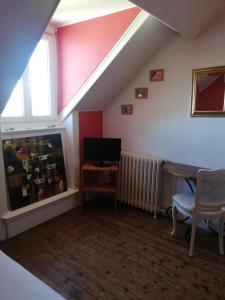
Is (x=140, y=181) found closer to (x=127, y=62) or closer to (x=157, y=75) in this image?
(x=157, y=75)

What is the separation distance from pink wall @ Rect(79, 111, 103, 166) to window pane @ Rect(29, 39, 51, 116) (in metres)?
0.48

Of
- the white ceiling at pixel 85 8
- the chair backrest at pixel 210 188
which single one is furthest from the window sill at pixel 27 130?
the chair backrest at pixel 210 188

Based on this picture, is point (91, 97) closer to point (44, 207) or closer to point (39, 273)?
point (44, 207)

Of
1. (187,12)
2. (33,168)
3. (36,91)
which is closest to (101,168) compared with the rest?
(33,168)

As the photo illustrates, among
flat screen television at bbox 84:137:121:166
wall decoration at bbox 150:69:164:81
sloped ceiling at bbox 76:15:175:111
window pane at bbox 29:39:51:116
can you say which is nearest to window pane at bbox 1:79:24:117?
window pane at bbox 29:39:51:116

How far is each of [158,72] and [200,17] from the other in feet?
2.61

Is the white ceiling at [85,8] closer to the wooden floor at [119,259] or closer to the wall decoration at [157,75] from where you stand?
the wall decoration at [157,75]

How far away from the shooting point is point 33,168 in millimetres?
2799

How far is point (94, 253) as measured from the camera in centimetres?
232

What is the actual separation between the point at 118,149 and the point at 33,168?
1130mm

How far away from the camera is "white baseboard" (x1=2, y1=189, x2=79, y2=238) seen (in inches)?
99.8

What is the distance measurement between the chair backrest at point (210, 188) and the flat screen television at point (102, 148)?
50.4 inches

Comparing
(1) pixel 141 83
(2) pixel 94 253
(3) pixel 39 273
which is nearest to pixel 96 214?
(2) pixel 94 253

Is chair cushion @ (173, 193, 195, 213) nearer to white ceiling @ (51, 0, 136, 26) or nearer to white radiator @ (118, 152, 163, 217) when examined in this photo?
white radiator @ (118, 152, 163, 217)
